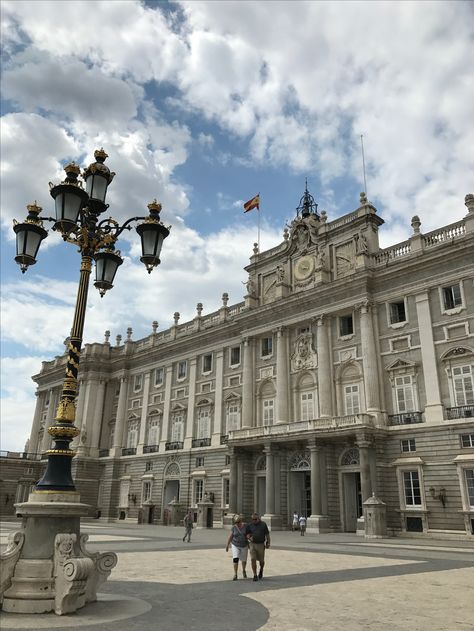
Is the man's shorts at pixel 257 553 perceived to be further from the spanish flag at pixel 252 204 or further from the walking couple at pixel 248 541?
the spanish flag at pixel 252 204

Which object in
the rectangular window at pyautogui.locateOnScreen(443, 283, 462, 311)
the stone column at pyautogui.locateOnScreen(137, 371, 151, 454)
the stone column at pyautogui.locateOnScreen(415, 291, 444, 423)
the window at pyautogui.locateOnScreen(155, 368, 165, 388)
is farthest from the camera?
the window at pyautogui.locateOnScreen(155, 368, 165, 388)

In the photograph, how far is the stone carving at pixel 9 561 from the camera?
7945 mm

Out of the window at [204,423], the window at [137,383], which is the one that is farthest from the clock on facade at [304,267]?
the window at [137,383]

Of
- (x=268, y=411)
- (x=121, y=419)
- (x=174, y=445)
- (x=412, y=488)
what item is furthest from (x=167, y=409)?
(x=412, y=488)

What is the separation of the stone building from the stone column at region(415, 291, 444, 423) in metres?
0.09

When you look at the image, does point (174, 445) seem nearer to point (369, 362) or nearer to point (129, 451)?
point (129, 451)

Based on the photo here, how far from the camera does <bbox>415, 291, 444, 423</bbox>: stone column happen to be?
31.0 metres

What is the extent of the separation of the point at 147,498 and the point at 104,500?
6.00m

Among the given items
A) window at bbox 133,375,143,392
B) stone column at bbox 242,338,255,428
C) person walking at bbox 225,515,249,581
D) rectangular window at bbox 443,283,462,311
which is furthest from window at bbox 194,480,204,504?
person walking at bbox 225,515,249,581

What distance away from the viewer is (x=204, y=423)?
46.4m

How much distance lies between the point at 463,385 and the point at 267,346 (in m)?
16.2

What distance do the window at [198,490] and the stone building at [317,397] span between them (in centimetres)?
12

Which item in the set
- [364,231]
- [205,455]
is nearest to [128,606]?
[364,231]

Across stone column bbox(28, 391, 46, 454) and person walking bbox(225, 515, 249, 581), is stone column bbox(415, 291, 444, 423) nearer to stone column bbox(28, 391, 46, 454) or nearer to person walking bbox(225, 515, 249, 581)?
person walking bbox(225, 515, 249, 581)
